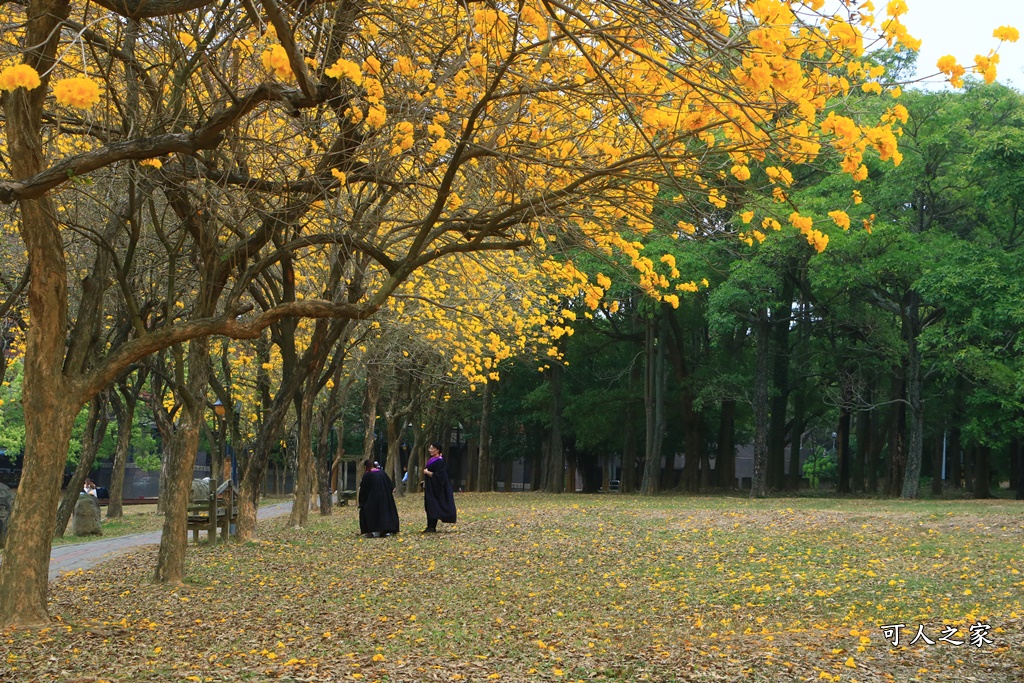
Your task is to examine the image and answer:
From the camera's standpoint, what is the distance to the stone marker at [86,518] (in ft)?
71.8

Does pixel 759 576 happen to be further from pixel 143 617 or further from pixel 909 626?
pixel 143 617

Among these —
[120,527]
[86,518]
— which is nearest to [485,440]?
[120,527]

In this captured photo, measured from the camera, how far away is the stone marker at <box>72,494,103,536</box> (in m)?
21.9

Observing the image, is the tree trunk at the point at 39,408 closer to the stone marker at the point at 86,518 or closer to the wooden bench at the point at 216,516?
the wooden bench at the point at 216,516

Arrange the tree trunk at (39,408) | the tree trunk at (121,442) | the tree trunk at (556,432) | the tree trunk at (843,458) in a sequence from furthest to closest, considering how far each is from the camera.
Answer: the tree trunk at (556,432) → the tree trunk at (843,458) → the tree trunk at (121,442) → the tree trunk at (39,408)

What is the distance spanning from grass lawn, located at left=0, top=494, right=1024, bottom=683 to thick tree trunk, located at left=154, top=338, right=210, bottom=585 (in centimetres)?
29

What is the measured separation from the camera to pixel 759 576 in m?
11.4

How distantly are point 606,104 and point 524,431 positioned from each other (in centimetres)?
4233

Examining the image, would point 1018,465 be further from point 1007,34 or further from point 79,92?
point 79,92

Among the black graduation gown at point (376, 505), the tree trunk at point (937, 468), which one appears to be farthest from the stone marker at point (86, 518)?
the tree trunk at point (937, 468)

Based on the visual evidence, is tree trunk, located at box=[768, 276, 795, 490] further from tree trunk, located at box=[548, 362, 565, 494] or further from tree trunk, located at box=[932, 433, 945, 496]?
tree trunk, located at box=[548, 362, 565, 494]

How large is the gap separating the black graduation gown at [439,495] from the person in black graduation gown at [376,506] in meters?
0.63

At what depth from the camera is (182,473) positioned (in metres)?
11.6

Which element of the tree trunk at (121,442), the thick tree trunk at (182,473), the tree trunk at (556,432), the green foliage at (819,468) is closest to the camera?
the thick tree trunk at (182,473)
